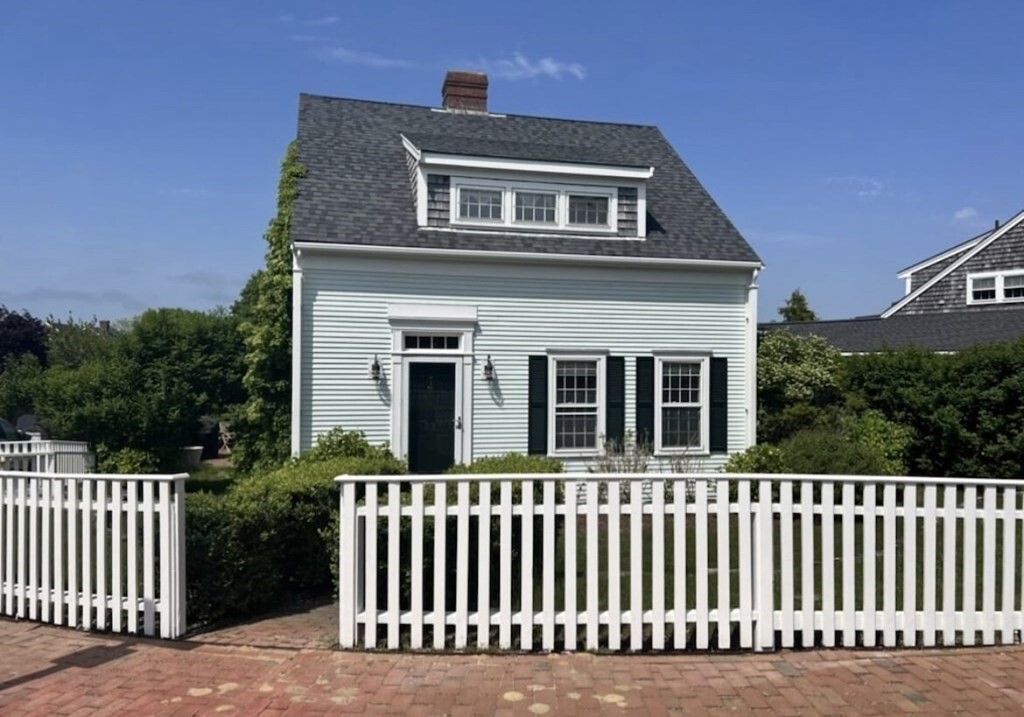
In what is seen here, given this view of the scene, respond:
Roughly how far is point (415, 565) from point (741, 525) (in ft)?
7.04

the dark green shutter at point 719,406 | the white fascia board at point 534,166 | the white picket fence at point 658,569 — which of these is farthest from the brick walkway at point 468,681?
the white fascia board at point 534,166

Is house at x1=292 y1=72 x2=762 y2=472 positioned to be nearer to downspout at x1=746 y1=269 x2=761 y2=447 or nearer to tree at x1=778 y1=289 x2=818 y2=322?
downspout at x1=746 y1=269 x2=761 y2=447

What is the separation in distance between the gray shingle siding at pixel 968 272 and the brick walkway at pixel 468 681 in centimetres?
2096

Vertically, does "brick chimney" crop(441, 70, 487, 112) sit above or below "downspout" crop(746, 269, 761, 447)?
above

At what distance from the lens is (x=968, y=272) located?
76.2 ft

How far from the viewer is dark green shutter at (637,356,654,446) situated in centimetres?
1275

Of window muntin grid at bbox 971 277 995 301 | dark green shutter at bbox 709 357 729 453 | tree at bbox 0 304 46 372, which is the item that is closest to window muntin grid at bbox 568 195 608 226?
dark green shutter at bbox 709 357 729 453

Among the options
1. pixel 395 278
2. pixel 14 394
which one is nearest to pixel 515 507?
pixel 395 278

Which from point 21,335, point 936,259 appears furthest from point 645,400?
point 21,335

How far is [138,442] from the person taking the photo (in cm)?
1380

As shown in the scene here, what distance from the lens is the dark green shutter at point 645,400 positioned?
12748 mm

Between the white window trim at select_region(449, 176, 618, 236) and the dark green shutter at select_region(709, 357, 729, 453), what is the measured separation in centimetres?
291

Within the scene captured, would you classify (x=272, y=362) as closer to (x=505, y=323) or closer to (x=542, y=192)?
(x=505, y=323)

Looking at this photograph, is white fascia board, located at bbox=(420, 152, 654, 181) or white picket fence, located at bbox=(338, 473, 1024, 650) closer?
white picket fence, located at bbox=(338, 473, 1024, 650)
